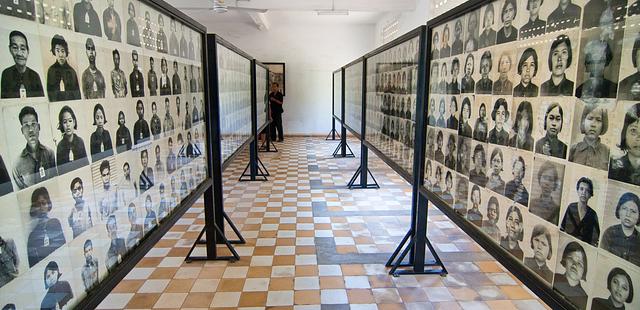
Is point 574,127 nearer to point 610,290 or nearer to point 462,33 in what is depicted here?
point 610,290

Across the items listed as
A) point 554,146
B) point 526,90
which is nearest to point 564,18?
point 526,90

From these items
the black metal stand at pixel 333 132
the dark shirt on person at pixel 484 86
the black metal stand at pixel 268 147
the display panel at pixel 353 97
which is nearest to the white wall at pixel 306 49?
the black metal stand at pixel 333 132

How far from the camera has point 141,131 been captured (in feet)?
5.80

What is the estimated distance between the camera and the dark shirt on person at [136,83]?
5.42 ft

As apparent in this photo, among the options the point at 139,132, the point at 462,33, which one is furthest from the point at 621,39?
the point at 139,132

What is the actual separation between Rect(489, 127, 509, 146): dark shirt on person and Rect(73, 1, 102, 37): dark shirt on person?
1552 mm

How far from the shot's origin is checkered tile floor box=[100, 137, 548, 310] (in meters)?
2.82

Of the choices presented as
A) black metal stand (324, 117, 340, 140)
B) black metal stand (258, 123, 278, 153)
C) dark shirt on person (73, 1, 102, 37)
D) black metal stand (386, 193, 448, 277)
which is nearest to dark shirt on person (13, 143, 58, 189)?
dark shirt on person (73, 1, 102, 37)

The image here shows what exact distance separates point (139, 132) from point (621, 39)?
5.61 feet

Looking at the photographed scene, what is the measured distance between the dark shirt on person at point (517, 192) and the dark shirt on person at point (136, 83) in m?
1.57

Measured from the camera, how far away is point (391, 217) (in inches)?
185

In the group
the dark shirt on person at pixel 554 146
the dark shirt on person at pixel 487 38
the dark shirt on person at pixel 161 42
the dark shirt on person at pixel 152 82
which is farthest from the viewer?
the dark shirt on person at pixel 161 42

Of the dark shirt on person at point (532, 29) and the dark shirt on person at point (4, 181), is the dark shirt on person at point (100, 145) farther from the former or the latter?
the dark shirt on person at point (532, 29)

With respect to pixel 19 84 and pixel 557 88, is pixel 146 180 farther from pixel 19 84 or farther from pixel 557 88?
pixel 557 88
